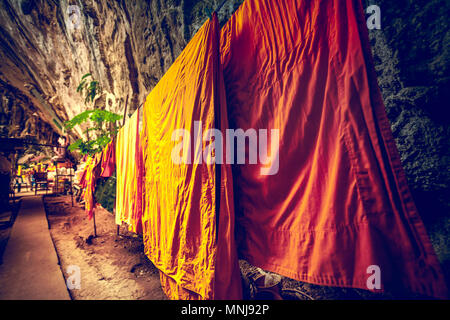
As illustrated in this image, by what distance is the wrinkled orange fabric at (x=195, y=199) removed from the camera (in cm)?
105

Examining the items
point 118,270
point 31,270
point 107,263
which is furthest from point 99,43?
point 118,270

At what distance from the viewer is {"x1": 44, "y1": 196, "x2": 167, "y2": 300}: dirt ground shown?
7.19 feet

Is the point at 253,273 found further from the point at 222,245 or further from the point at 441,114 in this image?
the point at 441,114

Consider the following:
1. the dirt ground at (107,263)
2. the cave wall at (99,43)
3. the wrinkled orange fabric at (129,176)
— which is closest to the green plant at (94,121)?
the cave wall at (99,43)

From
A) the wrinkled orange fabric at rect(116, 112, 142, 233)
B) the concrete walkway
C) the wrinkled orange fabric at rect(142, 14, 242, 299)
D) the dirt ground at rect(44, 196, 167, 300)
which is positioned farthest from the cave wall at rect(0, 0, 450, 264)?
the concrete walkway

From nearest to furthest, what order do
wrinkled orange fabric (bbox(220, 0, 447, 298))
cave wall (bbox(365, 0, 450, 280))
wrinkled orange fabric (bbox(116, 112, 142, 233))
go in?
wrinkled orange fabric (bbox(220, 0, 447, 298))
cave wall (bbox(365, 0, 450, 280))
wrinkled orange fabric (bbox(116, 112, 142, 233))

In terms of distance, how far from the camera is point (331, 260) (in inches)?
29.1

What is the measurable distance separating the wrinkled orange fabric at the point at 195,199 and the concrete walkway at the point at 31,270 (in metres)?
1.69

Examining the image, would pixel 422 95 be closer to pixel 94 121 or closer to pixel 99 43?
pixel 94 121

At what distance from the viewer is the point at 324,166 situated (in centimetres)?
81

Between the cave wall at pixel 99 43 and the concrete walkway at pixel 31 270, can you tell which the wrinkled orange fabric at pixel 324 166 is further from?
the concrete walkway at pixel 31 270

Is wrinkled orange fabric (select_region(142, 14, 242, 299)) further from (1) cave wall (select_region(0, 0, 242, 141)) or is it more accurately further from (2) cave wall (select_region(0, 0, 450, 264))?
(1) cave wall (select_region(0, 0, 242, 141))

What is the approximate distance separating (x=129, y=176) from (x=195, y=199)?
1.97 m

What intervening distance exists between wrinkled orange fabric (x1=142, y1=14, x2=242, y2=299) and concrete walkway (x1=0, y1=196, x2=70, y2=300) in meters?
1.69
